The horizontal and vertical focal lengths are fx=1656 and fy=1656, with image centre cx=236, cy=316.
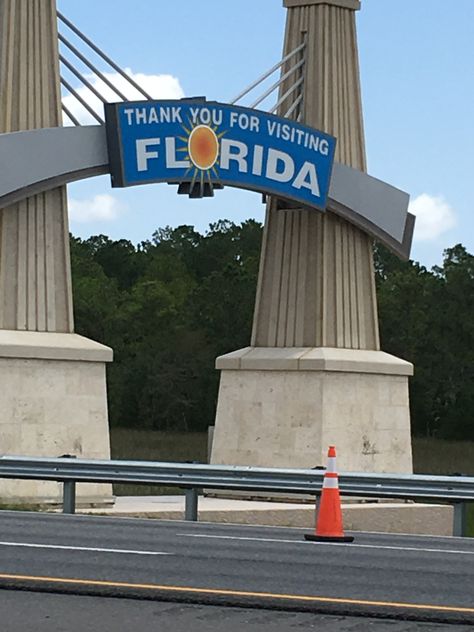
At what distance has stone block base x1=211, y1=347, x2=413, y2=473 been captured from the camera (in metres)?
28.0

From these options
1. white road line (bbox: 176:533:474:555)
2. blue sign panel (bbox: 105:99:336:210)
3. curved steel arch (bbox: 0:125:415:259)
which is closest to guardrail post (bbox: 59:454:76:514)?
white road line (bbox: 176:533:474:555)

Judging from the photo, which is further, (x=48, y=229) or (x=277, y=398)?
(x=277, y=398)

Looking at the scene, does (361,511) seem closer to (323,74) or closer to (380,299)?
(323,74)

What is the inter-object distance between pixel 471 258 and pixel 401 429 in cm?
5531

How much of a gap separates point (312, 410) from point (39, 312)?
5.20 meters

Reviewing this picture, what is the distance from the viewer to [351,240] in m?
29.3

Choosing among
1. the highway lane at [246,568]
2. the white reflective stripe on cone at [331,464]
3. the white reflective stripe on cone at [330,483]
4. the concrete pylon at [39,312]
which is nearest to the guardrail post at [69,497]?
the highway lane at [246,568]

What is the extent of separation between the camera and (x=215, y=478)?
1997 centimetres

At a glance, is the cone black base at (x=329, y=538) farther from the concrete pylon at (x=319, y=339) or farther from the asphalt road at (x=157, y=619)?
the concrete pylon at (x=319, y=339)

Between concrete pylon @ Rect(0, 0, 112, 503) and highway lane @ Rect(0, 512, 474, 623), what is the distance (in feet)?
28.4

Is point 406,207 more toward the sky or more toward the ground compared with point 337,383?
more toward the sky

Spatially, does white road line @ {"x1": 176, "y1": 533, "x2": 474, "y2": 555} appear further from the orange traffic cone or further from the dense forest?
the dense forest

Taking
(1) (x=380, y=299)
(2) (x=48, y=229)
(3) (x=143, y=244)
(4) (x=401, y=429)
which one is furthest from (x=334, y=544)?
(3) (x=143, y=244)

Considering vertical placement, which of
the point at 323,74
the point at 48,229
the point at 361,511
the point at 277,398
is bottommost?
the point at 361,511
